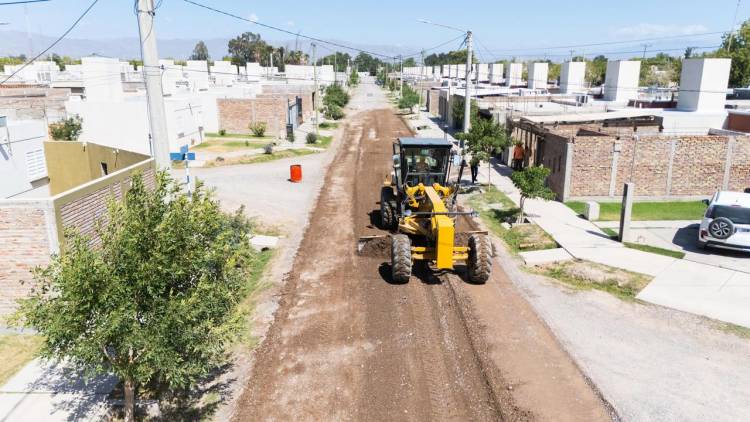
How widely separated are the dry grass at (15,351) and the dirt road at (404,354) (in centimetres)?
448

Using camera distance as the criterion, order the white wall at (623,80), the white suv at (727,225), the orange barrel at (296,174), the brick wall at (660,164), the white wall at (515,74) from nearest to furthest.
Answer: the white suv at (727,225)
the brick wall at (660,164)
the orange barrel at (296,174)
the white wall at (623,80)
the white wall at (515,74)

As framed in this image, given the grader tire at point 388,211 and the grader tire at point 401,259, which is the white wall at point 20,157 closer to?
the grader tire at point 388,211

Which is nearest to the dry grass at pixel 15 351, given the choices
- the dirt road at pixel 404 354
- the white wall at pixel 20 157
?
the dirt road at pixel 404 354

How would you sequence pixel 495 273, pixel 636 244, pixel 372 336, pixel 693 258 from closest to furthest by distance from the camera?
1. pixel 372 336
2. pixel 495 273
3. pixel 693 258
4. pixel 636 244

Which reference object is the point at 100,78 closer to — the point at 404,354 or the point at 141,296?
the point at 404,354

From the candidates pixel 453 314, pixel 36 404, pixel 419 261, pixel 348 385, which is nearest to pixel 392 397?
pixel 348 385

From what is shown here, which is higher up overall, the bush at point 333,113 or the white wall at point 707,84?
the white wall at point 707,84

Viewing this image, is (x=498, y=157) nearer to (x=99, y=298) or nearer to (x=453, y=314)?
(x=453, y=314)

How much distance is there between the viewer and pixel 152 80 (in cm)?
1284

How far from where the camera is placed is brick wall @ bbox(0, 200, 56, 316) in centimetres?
1171

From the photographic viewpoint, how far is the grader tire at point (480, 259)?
13.7 metres

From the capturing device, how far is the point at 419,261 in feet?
52.1

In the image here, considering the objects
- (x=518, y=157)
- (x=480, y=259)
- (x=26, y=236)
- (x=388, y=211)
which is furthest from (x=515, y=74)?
(x=26, y=236)

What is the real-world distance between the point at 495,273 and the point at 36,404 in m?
10.6
